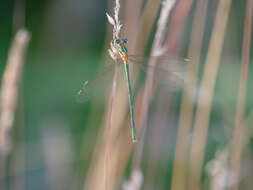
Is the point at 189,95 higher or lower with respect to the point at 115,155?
higher

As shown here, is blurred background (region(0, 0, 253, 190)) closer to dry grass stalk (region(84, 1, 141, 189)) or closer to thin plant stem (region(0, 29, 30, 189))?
dry grass stalk (region(84, 1, 141, 189))

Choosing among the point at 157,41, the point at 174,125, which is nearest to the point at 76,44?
the point at 174,125

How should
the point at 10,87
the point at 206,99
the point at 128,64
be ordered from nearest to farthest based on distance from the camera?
the point at 128,64, the point at 10,87, the point at 206,99

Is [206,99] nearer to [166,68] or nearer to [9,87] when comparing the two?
[166,68]

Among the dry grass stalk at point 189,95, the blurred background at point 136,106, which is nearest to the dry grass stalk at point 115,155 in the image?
the blurred background at point 136,106

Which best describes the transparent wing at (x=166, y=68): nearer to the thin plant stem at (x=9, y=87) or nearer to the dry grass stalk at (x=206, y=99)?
the dry grass stalk at (x=206, y=99)

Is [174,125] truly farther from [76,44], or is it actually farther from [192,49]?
[192,49]

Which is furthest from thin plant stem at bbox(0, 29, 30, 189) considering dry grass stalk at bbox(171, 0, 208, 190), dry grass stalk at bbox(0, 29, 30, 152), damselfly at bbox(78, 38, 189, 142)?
dry grass stalk at bbox(171, 0, 208, 190)

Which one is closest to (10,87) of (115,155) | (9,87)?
(9,87)
